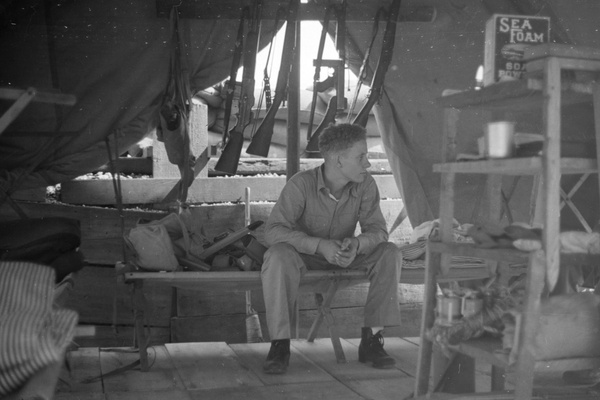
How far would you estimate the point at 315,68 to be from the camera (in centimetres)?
440

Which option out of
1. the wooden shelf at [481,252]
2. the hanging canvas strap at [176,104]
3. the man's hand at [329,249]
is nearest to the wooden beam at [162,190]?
the hanging canvas strap at [176,104]

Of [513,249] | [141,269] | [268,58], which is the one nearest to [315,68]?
[268,58]

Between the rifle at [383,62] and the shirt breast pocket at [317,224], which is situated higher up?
the rifle at [383,62]

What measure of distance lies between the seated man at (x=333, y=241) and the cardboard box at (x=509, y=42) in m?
1.35

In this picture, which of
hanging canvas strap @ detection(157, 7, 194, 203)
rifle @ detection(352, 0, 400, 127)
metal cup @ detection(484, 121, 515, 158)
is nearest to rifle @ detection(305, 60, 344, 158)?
rifle @ detection(352, 0, 400, 127)

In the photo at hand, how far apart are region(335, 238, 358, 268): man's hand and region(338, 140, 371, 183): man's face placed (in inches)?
14.0

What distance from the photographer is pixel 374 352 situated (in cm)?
370

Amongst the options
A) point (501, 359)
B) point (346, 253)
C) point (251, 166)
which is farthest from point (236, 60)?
point (501, 359)

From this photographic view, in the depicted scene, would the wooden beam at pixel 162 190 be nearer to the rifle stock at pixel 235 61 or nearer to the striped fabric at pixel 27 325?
the rifle stock at pixel 235 61

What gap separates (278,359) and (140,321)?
2.12 feet

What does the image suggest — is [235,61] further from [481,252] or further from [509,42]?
[481,252]

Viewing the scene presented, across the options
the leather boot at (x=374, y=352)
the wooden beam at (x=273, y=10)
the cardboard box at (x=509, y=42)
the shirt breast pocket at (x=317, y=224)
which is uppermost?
the wooden beam at (x=273, y=10)

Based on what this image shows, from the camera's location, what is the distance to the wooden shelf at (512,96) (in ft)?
7.68

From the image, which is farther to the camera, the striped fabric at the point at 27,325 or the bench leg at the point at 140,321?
the bench leg at the point at 140,321
